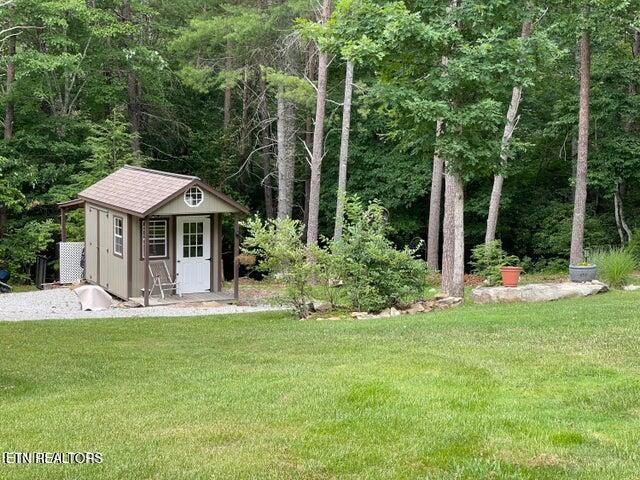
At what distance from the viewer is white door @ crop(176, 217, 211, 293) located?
16781mm

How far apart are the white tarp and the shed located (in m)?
0.82

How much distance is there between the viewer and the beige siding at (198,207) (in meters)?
15.9

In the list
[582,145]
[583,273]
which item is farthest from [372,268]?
[582,145]

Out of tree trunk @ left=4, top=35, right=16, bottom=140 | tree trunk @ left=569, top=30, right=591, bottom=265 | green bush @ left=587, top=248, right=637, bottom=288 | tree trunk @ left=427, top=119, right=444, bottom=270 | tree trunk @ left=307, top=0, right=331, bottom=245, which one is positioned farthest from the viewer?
tree trunk @ left=4, top=35, right=16, bottom=140

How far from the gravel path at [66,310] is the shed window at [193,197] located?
2.18 meters

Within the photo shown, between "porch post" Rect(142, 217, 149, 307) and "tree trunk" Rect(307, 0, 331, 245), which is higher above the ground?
"tree trunk" Rect(307, 0, 331, 245)

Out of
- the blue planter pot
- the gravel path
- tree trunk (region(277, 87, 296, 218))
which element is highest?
tree trunk (region(277, 87, 296, 218))

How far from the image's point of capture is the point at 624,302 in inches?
477

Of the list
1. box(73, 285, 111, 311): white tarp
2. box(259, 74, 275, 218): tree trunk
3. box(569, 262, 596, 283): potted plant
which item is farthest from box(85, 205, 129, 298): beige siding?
box(569, 262, 596, 283): potted plant

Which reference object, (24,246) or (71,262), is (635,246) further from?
(24,246)

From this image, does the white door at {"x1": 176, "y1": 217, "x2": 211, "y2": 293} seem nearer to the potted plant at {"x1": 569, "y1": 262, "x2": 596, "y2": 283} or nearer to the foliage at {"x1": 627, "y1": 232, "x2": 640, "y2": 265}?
the potted plant at {"x1": 569, "y1": 262, "x2": 596, "y2": 283}

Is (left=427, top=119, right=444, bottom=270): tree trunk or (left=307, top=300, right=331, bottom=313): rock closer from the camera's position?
(left=307, top=300, right=331, bottom=313): rock

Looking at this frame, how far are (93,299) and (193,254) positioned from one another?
2554 millimetres

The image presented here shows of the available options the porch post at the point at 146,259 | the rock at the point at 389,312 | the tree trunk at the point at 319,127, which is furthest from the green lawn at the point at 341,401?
the tree trunk at the point at 319,127
